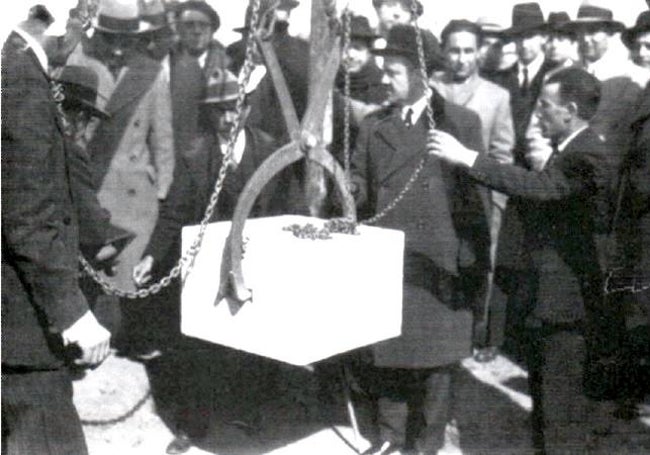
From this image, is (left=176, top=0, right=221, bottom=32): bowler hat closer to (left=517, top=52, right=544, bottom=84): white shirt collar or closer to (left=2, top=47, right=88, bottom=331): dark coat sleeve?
(left=517, top=52, right=544, bottom=84): white shirt collar

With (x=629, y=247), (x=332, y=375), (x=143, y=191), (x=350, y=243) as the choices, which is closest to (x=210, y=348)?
(x=332, y=375)

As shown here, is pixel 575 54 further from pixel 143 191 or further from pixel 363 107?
pixel 143 191

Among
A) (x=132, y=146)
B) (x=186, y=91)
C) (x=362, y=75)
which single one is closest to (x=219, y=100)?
(x=132, y=146)

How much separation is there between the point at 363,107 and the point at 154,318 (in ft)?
6.31

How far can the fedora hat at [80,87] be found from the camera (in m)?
4.89

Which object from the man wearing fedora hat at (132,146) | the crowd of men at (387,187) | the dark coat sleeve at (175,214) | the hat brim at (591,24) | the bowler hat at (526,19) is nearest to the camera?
the crowd of men at (387,187)

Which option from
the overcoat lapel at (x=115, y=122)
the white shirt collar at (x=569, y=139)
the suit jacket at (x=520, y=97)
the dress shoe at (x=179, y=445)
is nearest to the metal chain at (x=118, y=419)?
the dress shoe at (x=179, y=445)

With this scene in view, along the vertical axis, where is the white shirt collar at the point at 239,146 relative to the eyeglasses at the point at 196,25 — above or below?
below

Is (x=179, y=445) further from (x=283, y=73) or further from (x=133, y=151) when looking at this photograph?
(x=283, y=73)

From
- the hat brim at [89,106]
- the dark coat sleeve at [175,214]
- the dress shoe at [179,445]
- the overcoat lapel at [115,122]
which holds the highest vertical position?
the hat brim at [89,106]

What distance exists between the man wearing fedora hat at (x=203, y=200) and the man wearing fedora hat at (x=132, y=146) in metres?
0.54

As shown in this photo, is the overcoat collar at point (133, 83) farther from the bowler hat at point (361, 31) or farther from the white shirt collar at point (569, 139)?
the white shirt collar at point (569, 139)

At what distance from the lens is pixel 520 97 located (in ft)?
21.6

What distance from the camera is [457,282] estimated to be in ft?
15.6
